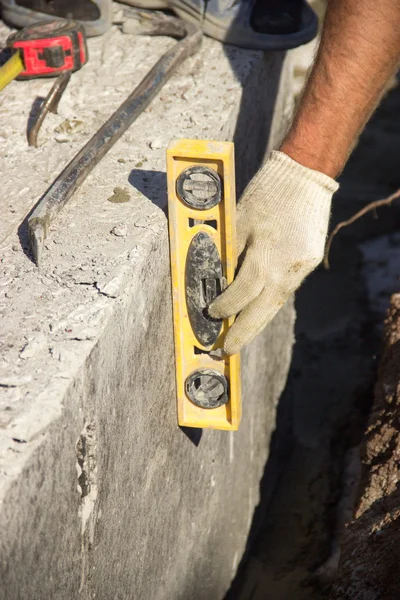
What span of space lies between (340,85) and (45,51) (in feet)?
2.66

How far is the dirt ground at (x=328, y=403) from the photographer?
8.51ft

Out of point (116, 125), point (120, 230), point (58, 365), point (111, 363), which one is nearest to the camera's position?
point (58, 365)

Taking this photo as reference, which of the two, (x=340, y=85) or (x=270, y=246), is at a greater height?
(x=340, y=85)

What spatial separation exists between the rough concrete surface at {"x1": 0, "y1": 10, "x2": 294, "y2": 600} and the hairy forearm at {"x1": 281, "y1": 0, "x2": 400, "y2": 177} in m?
0.30

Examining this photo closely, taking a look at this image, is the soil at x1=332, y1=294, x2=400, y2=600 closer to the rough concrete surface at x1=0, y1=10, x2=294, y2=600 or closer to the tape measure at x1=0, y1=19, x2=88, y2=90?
the rough concrete surface at x1=0, y1=10, x2=294, y2=600

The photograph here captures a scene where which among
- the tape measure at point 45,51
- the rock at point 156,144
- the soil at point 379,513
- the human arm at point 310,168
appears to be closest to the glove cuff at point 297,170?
the human arm at point 310,168

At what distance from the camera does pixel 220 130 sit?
184cm

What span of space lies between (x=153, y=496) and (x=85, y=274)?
Answer: 55 cm

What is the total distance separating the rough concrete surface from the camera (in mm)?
1121

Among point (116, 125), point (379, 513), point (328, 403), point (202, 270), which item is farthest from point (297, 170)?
point (328, 403)

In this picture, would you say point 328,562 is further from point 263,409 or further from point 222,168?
point 222,168

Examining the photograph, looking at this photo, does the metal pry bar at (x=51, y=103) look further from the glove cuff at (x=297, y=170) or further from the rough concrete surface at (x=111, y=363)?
the glove cuff at (x=297, y=170)

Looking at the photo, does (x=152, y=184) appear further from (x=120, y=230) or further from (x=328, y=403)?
(x=328, y=403)

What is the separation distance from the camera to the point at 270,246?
1.50 meters
